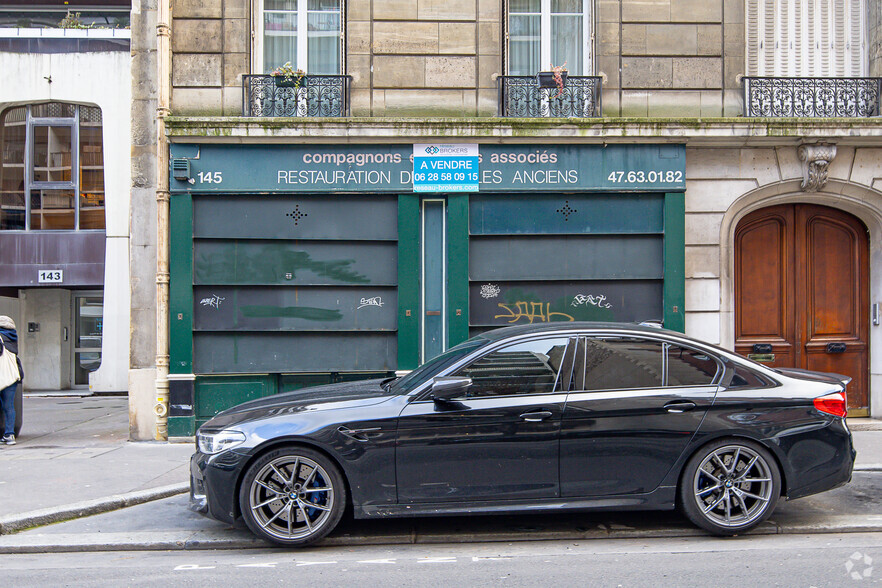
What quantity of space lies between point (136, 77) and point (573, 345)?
7.39 meters

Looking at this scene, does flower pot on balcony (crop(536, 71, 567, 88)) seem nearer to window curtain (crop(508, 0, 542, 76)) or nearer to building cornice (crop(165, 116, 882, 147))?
window curtain (crop(508, 0, 542, 76))

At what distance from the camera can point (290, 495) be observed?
203 inches

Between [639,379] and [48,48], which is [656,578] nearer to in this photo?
[639,379]

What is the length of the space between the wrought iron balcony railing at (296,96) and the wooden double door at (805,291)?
5.90m

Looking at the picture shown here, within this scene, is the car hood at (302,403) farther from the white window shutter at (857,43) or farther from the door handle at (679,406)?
the white window shutter at (857,43)

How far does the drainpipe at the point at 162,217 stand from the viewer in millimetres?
9281

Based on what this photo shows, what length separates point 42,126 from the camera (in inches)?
601

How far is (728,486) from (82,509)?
17.4 ft

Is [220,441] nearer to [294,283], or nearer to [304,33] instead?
[294,283]

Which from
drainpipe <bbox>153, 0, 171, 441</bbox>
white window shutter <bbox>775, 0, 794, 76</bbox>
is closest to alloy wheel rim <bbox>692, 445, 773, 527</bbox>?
drainpipe <bbox>153, 0, 171, 441</bbox>

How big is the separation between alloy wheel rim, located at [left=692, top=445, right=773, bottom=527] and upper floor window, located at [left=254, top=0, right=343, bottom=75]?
7314 mm

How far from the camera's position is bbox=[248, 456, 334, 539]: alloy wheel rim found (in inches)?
202

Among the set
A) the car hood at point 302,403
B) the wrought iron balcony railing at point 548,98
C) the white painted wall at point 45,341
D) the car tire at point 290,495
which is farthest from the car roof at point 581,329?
the white painted wall at point 45,341

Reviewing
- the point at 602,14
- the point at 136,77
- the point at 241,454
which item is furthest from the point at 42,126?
the point at 241,454
